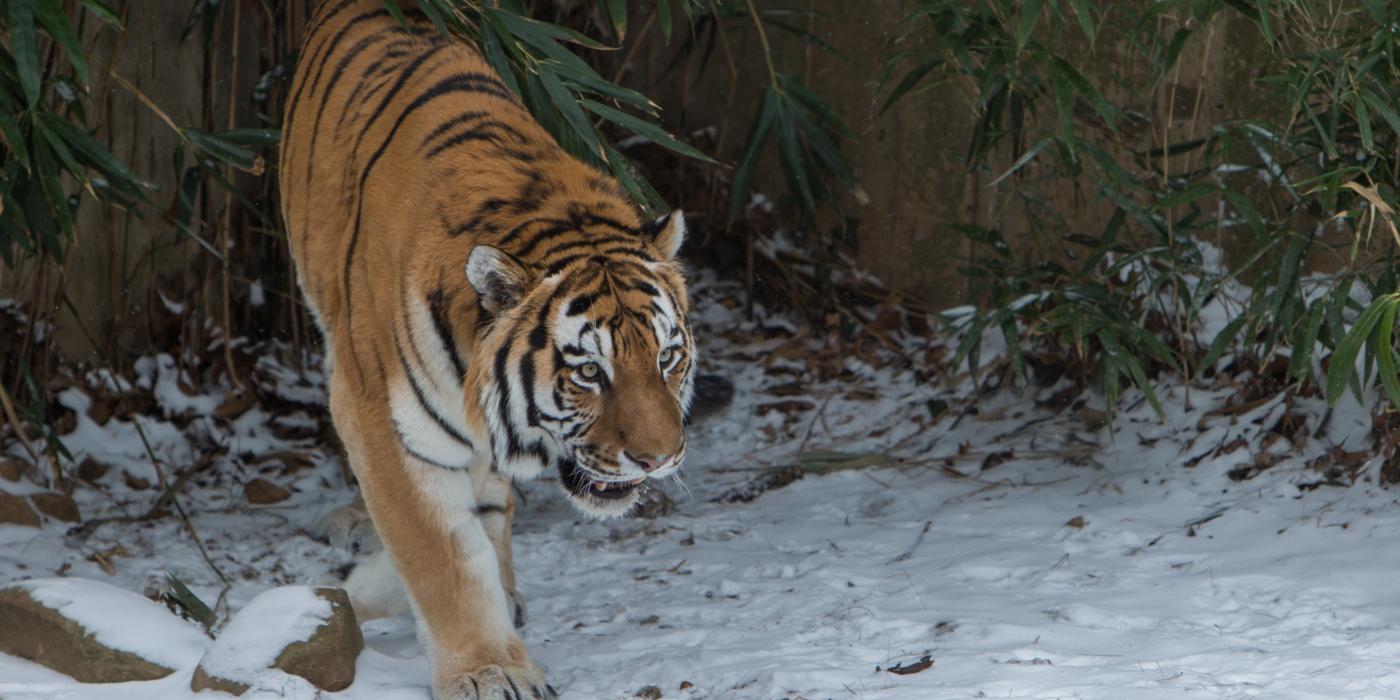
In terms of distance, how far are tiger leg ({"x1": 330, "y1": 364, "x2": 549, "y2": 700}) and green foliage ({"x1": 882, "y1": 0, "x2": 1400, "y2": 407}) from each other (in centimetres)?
142

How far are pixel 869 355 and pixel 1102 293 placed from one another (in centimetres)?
124

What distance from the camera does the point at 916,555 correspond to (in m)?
3.61

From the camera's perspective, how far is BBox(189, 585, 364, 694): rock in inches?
102

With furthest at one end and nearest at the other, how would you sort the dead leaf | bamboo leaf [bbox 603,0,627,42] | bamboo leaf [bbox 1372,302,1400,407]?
bamboo leaf [bbox 603,0,627,42] → the dead leaf → bamboo leaf [bbox 1372,302,1400,407]

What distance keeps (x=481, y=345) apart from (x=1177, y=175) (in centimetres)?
211

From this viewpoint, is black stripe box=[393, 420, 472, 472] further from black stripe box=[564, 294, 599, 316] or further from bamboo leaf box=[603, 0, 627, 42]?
bamboo leaf box=[603, 0, 627, 42]

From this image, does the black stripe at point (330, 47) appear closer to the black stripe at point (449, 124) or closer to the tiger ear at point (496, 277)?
the black stripe at point (449, 124)

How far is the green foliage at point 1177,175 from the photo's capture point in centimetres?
326

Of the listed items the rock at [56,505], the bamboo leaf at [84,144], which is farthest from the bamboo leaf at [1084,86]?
the rock at [56,505]

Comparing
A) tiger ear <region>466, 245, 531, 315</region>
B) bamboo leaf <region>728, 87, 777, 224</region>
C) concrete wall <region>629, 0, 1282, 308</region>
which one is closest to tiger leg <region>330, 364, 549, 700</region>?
tiger ear <region>466, 245, 531, 315</region>

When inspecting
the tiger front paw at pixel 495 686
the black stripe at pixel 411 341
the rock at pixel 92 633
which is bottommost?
the tiger front paw at pixel 495 686

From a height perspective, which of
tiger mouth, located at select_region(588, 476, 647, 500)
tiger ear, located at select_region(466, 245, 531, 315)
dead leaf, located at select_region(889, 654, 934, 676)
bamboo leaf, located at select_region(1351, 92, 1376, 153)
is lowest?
dead leaf, located at select_region(889, 654, 934, 676)

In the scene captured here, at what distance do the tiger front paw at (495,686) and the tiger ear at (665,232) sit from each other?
2.66ft

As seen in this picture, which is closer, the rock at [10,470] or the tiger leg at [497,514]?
the tiger leg at [497,514]
